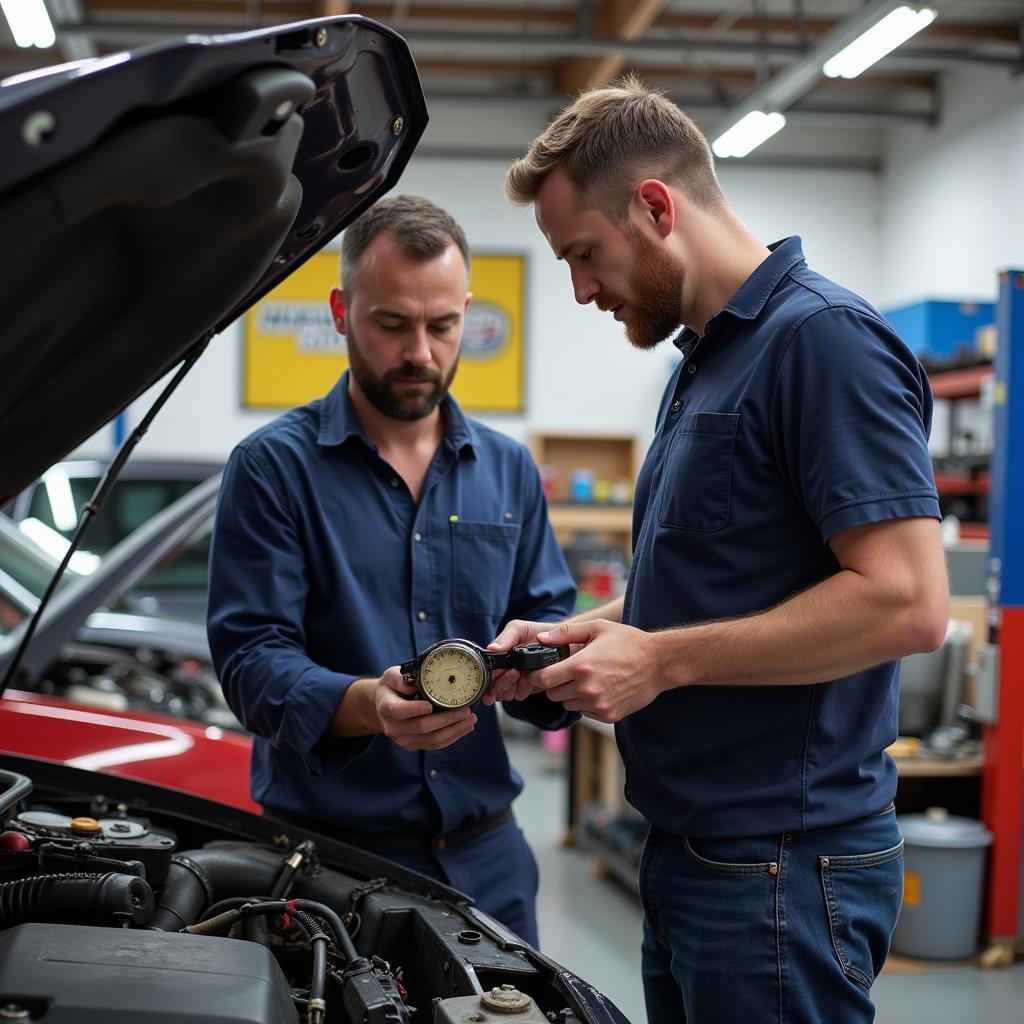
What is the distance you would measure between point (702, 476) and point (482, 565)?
60 centimetres

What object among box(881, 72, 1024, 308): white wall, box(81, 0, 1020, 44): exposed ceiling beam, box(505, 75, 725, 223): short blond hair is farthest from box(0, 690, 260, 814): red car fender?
box(881, 72, 1024, 308): white wall

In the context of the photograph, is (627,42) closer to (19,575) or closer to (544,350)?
(544,350)

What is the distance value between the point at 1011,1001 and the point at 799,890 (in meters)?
3.05

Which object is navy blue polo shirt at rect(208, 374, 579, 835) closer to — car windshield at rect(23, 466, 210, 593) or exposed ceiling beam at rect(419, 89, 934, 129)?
car windshield at rect(23, 466, 210, 593)

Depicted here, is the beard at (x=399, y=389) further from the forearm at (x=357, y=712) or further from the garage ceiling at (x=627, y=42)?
A: the garage ceiling at (x=627, y=42)

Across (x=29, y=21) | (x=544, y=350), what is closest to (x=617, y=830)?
(x=29, y=21)

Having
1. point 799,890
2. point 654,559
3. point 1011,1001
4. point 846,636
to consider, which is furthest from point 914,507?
point 1011,1001

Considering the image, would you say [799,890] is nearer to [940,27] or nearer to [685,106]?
[940,27]

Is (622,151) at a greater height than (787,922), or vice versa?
(622,151)

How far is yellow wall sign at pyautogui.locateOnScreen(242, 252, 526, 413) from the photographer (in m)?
10.0

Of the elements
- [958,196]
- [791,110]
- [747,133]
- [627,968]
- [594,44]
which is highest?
[791,110]

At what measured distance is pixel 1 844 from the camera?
1.51m

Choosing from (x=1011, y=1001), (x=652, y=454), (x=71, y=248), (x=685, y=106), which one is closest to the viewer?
(x=71, y=248)

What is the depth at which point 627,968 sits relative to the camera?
159 inches
